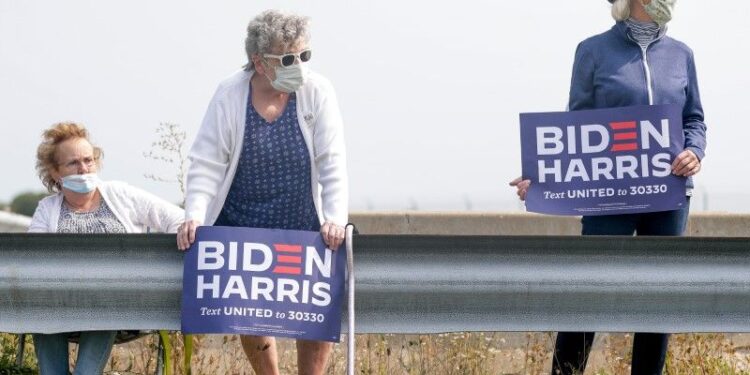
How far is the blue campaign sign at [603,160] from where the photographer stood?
6.44 meters

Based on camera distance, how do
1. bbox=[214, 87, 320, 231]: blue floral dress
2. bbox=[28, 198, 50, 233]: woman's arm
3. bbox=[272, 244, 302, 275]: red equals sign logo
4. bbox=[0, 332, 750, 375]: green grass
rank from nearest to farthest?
1. bbox=[272, 244, 302, 275]: red equals sign logo
2. bbox=[214, 87, 320, 231]: blue floral dress
3. bbox=[28, 198, 50, 233]: woman's arm
4. bbox=[0, 332, 750, 375]: green grass

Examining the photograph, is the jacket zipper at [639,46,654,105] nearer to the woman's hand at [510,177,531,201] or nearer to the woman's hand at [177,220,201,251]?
the woman's hand at [510,177,531,201]

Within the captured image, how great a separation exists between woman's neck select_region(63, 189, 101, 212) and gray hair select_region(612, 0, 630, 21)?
2.45 m

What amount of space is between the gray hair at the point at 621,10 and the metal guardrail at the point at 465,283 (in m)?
1.19

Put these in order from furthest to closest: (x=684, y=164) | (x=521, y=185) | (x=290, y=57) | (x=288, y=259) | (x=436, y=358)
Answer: (x=436, y=358) → (x=521, y=185) → (x=684, y=164) → (x=290, y=57) → (x=288, y=259)

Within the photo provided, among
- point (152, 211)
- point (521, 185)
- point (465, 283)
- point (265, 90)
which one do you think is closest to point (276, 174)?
point (265, 90)

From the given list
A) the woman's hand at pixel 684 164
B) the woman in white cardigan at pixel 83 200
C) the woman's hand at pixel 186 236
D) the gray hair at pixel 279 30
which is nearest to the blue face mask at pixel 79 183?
the woman in white cardigan at pixel 83 200

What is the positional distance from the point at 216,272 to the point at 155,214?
83 cm

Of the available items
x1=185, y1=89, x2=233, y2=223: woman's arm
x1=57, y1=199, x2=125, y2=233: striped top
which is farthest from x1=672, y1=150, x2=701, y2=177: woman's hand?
x1=57, y1=199, x2=125, y2=233: striped top

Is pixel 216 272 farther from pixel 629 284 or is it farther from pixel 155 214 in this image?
pixel 629 284

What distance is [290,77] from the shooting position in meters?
Answer: 5.96

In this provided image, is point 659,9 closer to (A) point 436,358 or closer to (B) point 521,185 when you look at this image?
(B) point 521,185

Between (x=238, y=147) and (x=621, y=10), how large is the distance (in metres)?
1.85

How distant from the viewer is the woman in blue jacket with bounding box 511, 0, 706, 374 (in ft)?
21.2
